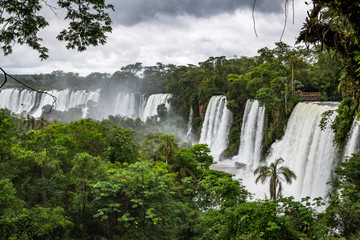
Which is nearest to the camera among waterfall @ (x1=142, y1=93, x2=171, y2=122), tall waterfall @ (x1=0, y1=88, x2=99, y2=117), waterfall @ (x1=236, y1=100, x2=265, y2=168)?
waterfall @ (x1=236, y1=100, x2=265, y2=168)

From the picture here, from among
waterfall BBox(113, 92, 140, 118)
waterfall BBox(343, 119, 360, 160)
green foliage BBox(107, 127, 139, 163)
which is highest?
waterfall BBox(113, 92, 140, 118)

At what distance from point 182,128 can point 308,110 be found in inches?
988

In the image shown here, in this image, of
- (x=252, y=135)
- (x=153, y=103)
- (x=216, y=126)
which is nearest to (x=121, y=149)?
(x=252, y=135)

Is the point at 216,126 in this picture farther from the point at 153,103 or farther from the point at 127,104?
the point at 127,104

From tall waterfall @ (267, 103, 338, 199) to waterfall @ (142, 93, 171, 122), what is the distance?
27064mm

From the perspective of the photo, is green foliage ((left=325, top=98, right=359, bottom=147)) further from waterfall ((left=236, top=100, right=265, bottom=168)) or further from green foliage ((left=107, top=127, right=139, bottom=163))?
green foliage ((left=107, top=127, right=139, bottom=163))

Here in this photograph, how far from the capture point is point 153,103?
156ft

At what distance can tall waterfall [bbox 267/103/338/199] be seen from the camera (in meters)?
14.6

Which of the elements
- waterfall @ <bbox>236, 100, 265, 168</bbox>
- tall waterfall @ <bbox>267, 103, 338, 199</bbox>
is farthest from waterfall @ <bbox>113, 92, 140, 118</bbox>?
tall waterfall @ <bbox>267, 103, 338, 199</bbox>

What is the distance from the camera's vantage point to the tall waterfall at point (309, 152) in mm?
14641

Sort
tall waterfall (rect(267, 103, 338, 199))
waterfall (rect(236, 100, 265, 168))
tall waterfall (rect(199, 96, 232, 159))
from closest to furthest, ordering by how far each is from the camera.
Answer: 1. tall waterfall (rect(267, 103, 338, 199))
2. waterfall (rect(236, 100, 265, 168))
3. tall waterfall (rect(199, 96, 232, 159))

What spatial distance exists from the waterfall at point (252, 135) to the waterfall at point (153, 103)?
2036 cm

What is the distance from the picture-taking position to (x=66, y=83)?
77375 mm

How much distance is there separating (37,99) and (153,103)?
30830 millimetres
